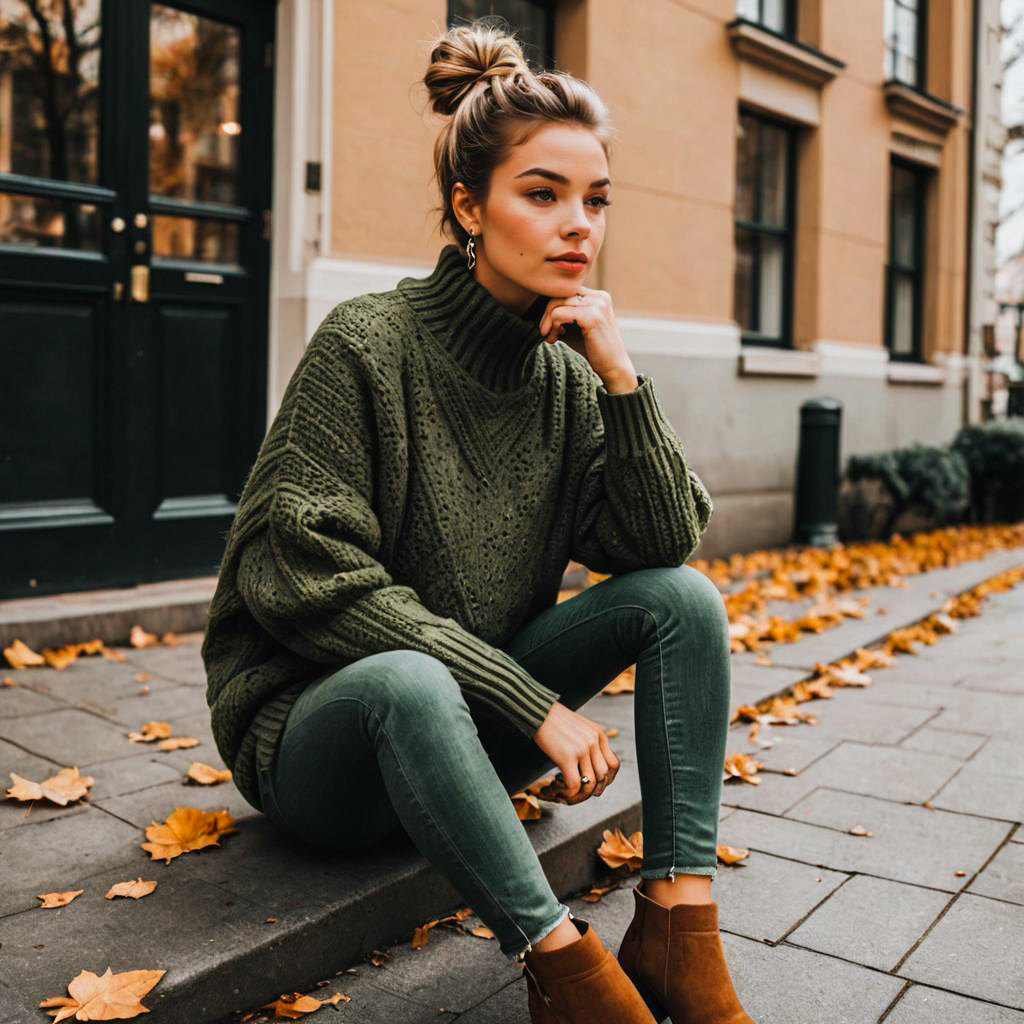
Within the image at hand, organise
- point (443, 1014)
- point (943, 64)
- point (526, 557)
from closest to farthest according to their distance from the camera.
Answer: point (443, 1014) < point (526, 557) < point (943, 64)

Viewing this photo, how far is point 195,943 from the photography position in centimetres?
192

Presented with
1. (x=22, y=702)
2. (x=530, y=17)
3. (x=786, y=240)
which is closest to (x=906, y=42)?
(x=786, y=240)

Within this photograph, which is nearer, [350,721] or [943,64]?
[350,721]

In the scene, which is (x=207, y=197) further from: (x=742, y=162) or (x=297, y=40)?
(x=742, y=162)

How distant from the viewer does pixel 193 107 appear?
16.5ft

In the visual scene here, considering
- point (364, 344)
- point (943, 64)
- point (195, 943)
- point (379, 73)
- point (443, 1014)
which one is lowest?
point (443, 1014)

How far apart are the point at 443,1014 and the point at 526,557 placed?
837 mm

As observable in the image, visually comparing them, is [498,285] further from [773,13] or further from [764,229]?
[773,13]

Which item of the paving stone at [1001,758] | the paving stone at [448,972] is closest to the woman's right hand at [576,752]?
the paving stone at [448,972]

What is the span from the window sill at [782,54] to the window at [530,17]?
150 cm

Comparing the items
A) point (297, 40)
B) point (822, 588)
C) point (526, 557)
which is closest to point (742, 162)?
point (822, 588)

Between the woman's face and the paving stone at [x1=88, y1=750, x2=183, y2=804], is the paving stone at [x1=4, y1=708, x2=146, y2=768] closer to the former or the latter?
the paving stone at [x1=88, y1=750, x2=183, y2=804]

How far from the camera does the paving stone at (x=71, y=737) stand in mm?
2965

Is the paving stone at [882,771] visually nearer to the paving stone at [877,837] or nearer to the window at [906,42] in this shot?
the paving stone at [877,837]
